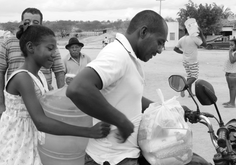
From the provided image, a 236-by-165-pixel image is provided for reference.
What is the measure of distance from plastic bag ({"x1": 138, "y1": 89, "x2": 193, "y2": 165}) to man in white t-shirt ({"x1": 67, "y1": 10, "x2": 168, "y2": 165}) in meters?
0.08

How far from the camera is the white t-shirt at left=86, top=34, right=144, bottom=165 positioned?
5.48 ft

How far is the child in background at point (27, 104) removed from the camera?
6.25 ft

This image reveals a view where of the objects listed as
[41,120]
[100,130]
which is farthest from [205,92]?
[41,120]

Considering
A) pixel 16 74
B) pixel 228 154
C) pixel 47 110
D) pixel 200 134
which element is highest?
pixel 16 74

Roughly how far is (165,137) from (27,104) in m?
0.82

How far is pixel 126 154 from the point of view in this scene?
6.04 feet

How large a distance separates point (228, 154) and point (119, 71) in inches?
29.2

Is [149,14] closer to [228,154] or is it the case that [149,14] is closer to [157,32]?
[157,32]

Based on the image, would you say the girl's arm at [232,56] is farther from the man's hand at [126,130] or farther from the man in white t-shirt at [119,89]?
the man's hand at [126,130]

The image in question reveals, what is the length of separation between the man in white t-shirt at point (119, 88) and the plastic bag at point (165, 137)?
82 millimetres

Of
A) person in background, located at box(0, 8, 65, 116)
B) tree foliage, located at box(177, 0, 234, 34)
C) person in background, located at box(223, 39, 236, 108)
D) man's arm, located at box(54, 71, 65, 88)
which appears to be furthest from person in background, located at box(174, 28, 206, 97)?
tree foliage, located at box(177, 0, 234, 34)

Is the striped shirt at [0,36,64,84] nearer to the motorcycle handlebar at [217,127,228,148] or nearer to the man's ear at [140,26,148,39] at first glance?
the man's ear at [140,26,148,39]

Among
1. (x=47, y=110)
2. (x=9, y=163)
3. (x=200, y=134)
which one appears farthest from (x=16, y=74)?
(x=200, y=134)

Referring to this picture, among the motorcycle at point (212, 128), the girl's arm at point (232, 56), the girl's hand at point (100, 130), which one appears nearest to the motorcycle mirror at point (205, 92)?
the motorcycle at point (212, 128)
